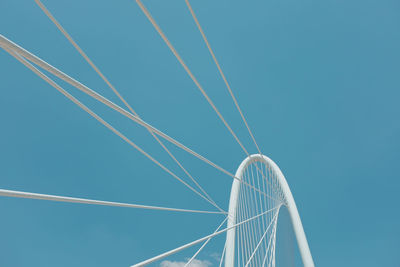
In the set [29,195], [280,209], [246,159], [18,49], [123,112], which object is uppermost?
[246,159]

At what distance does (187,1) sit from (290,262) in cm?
961

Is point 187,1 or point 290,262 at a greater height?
point 187,1

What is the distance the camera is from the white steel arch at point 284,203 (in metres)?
6.13

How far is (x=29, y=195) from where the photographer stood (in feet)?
3.67

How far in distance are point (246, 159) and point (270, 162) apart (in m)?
1.06

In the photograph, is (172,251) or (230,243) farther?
(230,243)

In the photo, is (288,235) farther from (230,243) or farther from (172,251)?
(172,251)

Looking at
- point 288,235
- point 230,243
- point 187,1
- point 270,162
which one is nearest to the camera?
point 187,1

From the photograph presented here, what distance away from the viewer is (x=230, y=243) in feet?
22.5

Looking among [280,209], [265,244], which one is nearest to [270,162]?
[280,209]

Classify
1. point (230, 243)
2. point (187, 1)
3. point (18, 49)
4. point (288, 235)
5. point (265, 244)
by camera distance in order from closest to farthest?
point (18, 49), point (187, 1), point (230, 243), point (265, 244), point (288, 235)

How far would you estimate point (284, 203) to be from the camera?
28.0 feet

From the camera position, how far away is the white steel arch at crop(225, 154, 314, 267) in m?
6.13

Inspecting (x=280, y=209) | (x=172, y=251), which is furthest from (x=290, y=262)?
(x=172, y=251)
